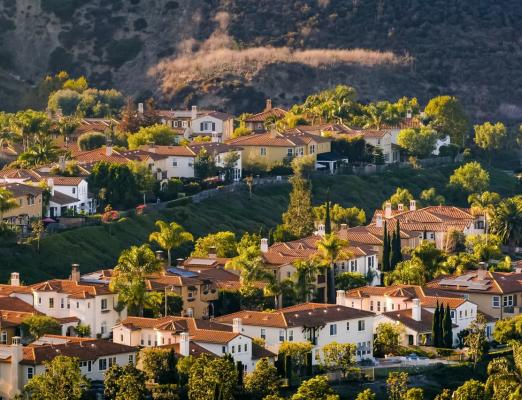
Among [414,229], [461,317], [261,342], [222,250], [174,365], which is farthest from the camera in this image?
[414,229]

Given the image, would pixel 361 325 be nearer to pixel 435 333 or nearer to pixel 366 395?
pixel 435 333

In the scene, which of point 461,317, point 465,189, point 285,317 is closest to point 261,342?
point 285,317

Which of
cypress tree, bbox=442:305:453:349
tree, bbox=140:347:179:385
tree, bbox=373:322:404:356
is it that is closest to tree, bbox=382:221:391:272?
cypress tree, bbox=442:305:453:349

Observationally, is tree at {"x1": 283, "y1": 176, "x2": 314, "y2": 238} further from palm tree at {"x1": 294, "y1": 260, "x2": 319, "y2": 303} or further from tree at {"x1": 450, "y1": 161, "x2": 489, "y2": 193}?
tree at {"x1": 450, "y1": 161, "x2": 489, "y2": 193}

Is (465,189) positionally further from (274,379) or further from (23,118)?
(274,379)

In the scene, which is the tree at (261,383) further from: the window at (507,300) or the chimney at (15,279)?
the window at (507,300)

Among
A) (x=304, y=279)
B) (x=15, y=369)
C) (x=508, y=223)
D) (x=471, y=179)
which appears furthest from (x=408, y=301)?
(x=471, y=179)
